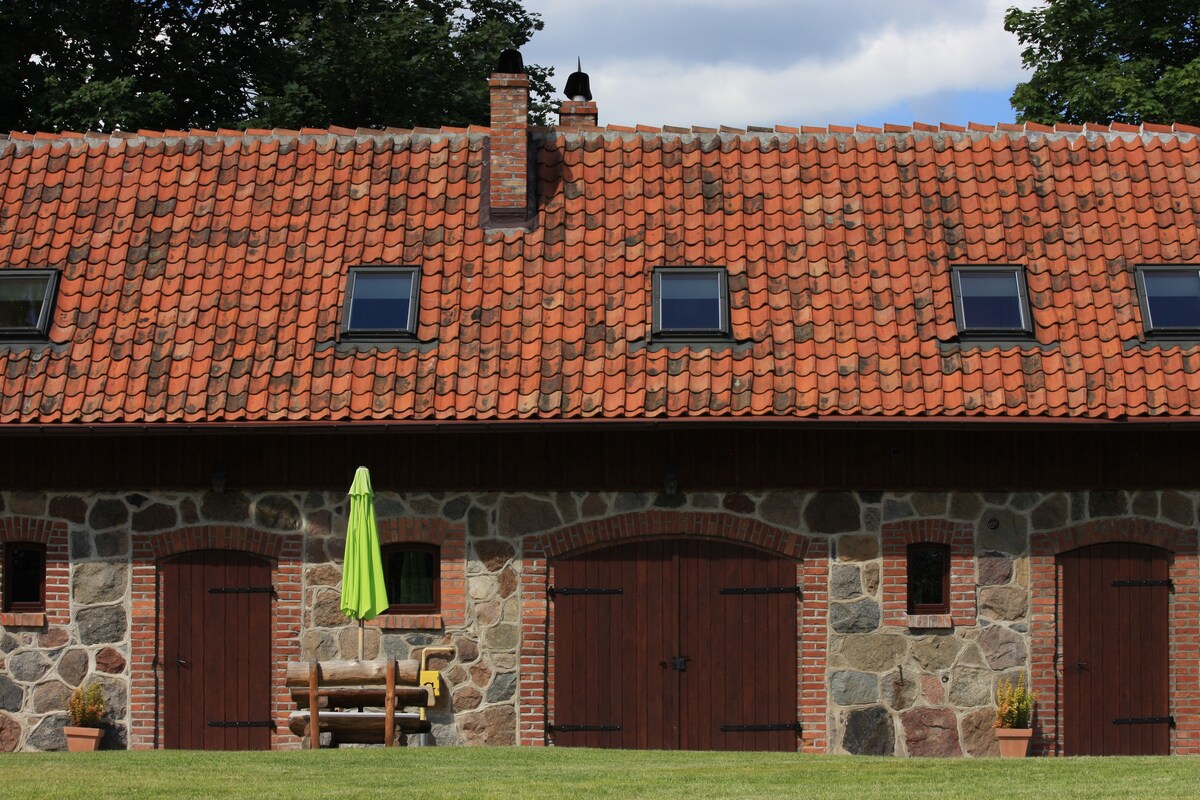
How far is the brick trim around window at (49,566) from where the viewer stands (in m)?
16.0

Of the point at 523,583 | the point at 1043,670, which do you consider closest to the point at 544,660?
the point at 523,583

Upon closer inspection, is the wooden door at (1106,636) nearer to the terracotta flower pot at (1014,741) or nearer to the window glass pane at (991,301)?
the terracotta flower pot at (1014,741)

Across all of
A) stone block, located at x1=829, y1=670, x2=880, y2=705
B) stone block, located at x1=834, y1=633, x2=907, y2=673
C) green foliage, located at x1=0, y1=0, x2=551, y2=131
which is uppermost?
green foliage, located at x1=0, y1=0, x2=551, y2=131

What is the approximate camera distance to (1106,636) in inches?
626

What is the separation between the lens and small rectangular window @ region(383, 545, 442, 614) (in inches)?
631

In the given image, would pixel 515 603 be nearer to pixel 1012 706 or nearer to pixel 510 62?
pixel 1012 706

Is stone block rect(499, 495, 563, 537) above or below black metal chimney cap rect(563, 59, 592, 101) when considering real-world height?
below

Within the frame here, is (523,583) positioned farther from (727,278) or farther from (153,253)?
(153,253)

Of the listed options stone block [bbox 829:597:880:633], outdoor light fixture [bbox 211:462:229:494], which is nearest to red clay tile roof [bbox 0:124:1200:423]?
outdoor light fixture [bbox 211:462:229:494]

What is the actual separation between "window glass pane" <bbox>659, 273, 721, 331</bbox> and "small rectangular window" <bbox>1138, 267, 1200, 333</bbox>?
404 cm

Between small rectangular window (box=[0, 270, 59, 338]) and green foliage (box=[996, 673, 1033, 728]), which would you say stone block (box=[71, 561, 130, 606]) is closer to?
small rectangular window (box=[0, 270, 59, 338])

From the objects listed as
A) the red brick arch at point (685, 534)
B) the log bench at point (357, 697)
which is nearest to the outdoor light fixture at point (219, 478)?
the log bench at point (357, 697)

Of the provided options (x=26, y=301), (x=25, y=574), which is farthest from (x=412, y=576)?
(x=26, y=301)

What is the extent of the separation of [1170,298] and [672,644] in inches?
227
